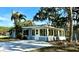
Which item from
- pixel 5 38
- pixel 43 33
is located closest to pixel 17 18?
pixel 5 38

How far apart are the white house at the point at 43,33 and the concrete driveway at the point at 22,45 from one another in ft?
0.20

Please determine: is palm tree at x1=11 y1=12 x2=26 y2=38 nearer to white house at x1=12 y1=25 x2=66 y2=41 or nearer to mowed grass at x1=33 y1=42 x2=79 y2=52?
white house at x1=12 y1=25 x2=66 y2=41

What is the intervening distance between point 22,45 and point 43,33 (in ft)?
1.18

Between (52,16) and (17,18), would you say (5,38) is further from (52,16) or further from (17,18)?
(52,16)

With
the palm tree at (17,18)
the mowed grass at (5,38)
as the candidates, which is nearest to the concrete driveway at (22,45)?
the mowed grass at (5,38)

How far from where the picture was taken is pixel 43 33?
26.7 ft

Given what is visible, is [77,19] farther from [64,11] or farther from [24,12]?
[24,12]

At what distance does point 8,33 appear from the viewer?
8094mm

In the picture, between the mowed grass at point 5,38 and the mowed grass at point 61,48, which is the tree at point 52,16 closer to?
the mowed grass at point 61,48

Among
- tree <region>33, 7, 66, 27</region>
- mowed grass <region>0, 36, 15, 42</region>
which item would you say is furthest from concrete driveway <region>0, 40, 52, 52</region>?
tree <region>33, 7, 66, 27</region>

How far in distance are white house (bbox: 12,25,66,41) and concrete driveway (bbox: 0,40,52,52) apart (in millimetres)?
61

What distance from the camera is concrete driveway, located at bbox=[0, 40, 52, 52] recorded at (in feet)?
26.5
